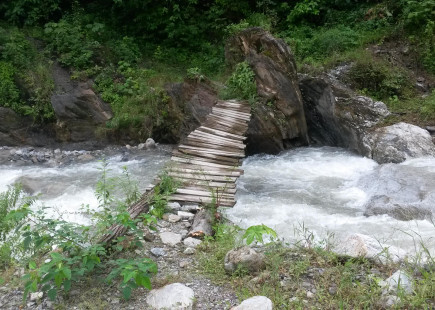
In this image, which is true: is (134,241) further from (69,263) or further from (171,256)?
(69,263)

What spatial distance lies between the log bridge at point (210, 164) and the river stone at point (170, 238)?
40 centimetres

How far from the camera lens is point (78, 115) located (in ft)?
34.5

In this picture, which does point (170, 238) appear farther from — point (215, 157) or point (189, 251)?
point (215, 157)

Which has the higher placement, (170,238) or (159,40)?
(159,40)

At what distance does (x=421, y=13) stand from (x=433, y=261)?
9940 mm

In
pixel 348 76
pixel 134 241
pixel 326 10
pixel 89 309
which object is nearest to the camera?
pixel 89 309

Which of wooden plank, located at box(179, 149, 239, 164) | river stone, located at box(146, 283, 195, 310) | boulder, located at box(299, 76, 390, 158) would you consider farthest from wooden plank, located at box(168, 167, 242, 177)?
boulder, located at box(299, 76, 390, 158)

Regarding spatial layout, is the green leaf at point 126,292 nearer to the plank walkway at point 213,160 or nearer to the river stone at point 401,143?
the plank walkway at point 213,160

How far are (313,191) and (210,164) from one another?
1.74 metres

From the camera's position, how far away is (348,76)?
1059 centimetres

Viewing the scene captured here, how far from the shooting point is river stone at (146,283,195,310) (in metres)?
3.21

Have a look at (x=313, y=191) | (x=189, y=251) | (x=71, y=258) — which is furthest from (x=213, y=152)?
(x=71, y=258)

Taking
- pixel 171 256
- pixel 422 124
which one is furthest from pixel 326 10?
pixel 171 256

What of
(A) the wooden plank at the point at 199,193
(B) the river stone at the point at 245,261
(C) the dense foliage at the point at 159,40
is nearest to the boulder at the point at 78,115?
(C) the dense foliage at the point at 159,40
